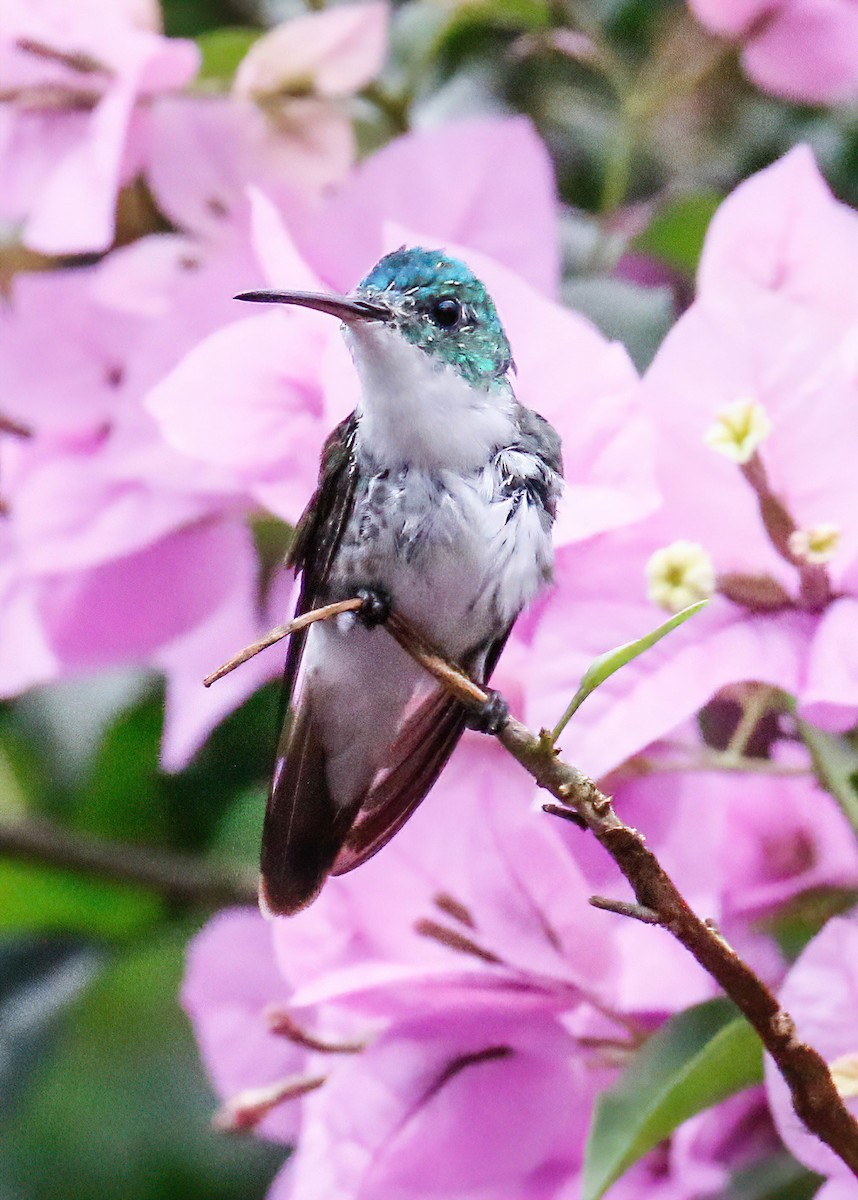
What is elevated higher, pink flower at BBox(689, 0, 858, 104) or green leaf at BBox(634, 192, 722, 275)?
pink flower at BBox(689, 0, 858, 104)

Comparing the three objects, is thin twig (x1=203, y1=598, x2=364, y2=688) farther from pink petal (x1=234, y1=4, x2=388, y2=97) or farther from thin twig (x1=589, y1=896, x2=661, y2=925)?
pink petal (x1=234, y1=4, x2=388, y2=97)

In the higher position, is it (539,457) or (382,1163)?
(539,457)

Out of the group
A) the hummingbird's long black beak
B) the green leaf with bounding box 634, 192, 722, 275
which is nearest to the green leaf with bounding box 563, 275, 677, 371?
→ the green leaf with bounding box 634, 192, 722, 275

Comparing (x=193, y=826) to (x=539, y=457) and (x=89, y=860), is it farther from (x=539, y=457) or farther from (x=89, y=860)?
(x=539, y=457)

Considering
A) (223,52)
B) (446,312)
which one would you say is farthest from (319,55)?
(446,312)

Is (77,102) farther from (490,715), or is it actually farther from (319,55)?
(490,715)

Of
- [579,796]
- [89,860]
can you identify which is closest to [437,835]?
[579,796]

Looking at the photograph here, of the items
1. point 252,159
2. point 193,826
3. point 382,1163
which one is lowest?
point 193,826
